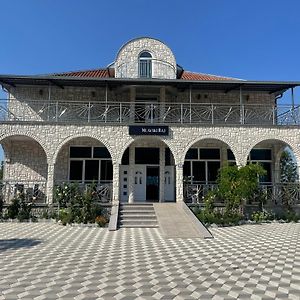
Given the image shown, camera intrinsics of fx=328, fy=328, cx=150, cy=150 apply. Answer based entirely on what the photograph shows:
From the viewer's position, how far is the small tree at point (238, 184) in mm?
13812

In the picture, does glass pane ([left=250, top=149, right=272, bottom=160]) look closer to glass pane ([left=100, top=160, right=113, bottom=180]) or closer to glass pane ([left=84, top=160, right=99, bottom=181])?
glass pane ([left=100, top=160, right=113, bottom=180])

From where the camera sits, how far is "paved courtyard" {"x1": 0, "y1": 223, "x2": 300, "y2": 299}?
5246mm

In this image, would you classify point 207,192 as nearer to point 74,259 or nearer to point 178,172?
point 178,172

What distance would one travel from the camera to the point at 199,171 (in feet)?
58.2

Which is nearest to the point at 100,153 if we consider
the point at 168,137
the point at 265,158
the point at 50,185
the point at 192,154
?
→ the point at 50,185

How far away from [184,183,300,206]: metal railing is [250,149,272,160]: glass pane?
2592 millimetres

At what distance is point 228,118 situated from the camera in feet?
59.4

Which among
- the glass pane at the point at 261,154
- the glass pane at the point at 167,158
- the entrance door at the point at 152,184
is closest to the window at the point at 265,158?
the glass pane at the point at 261,154

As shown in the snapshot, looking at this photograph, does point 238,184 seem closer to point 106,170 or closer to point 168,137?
point 168,137

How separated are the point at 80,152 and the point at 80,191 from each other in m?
3.02

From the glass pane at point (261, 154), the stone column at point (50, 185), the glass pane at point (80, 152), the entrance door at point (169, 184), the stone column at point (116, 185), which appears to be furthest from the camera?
the glass pane at point (261, 154)

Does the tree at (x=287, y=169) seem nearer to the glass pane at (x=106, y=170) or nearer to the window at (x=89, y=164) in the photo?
the glass pane at (x=106, y=170)

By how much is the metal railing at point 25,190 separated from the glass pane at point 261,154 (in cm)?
1133

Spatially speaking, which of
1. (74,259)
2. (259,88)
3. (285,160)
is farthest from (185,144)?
(285,160)
